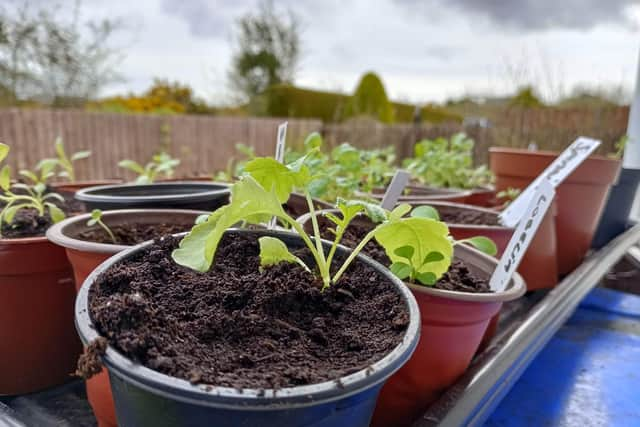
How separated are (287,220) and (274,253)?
0.04 m

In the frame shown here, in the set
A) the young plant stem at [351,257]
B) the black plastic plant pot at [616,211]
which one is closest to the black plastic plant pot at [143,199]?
the young plant stem at [351,257]

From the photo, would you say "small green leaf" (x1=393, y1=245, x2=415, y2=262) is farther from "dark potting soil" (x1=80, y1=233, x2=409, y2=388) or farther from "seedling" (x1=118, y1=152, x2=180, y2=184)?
"seedling" (x1=118, y1=152, x2=180, y2=184)

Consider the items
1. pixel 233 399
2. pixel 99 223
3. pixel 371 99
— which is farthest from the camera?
pixel 371 99

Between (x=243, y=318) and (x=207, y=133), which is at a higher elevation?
(x=243, y=318)

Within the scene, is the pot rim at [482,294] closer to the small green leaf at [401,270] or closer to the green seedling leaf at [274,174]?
the small green leaf at [401,270]

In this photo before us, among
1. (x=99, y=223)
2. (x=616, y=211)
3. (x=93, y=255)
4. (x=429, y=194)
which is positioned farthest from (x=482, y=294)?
(x=616, y=211)

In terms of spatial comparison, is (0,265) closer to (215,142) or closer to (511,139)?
(511,139)

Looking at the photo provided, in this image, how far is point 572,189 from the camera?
1290mm

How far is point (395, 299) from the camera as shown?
18.1 inches

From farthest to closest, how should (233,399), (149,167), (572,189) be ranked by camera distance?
(149,167)
(572,189)
(233,399)

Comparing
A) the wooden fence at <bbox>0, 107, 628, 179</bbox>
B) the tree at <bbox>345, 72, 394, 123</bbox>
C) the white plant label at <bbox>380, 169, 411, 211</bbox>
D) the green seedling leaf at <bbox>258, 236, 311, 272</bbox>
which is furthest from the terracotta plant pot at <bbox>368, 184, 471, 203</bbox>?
the tree at <bbox>345, 72, 394, 123</bbox>

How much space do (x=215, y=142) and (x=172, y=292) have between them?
5.60 m

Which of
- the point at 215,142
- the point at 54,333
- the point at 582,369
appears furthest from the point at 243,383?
the point at 215,142

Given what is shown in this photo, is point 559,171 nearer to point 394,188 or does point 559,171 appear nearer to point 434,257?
point 394,188
